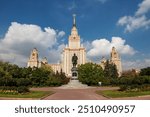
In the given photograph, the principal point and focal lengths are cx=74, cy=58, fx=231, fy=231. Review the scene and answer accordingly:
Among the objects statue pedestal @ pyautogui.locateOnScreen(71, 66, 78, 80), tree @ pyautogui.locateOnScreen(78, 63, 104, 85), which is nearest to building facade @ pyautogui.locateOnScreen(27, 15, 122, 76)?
statue pedestal @ pyautogui.locateOnScreen(71, 66, 78, 80)

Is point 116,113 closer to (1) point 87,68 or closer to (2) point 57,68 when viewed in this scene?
(1) point 87,68

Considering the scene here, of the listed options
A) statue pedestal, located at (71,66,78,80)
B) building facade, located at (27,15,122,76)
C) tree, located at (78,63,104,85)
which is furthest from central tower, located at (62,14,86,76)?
tree, located at (78,63,104,85)

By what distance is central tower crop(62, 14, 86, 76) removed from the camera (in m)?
159

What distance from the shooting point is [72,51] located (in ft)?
534

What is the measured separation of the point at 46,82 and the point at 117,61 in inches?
3954

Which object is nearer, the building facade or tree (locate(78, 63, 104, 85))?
tree (locate(78, 63, 104, 85))

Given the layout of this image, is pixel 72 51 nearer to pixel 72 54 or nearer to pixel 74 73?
pixel 72 54

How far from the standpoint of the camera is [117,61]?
499ft

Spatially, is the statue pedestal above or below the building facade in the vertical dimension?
below

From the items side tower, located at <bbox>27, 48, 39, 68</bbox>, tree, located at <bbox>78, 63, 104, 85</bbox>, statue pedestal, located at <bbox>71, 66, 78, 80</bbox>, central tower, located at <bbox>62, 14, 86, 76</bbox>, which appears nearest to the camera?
tree, located at <bbox>78, 63, 104, 85</bbox>

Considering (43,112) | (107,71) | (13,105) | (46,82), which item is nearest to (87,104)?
(43,112)

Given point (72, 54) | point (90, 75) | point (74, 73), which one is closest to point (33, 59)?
point (72, 54)

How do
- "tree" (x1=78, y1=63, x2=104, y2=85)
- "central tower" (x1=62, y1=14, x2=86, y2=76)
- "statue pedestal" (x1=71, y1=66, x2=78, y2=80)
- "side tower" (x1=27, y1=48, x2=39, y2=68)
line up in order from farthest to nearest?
"central tower" (x1=62, y1=14, x2=86, y2=76), "side tower" (x1=27, y1=48, x2=39, y2=68), "statue pedestal" (x1=71, y1=66, x2=78, y2=80), "tree" (x1=78, y1=63, x2=104, y2=85)

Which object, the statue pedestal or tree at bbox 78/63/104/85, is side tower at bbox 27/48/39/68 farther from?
tree at bbox 78/63/104/85
